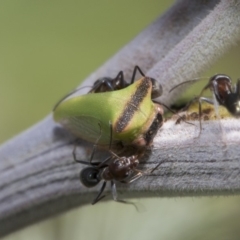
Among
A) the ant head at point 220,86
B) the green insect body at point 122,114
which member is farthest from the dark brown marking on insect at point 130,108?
the ant head at point 220,86

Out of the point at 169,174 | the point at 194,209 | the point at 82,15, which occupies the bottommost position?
the point at 194,209

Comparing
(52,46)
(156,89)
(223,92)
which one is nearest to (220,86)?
(223,92)

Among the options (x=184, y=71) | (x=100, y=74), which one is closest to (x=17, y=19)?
(x=100, y=74)

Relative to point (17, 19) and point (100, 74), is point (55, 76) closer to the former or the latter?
point (17, 19)

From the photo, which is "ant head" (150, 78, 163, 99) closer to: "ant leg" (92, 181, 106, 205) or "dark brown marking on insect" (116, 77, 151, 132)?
"dark brown marking on insect" (116, 77, 151, 132)

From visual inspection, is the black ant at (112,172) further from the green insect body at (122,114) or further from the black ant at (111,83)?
the black ant at (111,83)

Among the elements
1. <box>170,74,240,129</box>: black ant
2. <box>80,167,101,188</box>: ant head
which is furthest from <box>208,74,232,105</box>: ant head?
<box>80,167,101,188</box>: ant head
